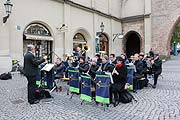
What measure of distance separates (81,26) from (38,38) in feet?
16.5

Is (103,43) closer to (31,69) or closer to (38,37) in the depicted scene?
(38,37)

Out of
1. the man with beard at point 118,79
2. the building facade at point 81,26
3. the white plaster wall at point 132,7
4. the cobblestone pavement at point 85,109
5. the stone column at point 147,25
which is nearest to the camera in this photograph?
the cobblestone pavement at point 85,109

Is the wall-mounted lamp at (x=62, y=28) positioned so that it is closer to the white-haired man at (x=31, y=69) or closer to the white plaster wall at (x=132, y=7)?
the white-haired man at (x=31, y=69)

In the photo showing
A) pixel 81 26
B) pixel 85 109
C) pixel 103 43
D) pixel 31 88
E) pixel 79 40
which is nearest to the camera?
pixel 85 109

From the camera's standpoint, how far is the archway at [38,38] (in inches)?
609

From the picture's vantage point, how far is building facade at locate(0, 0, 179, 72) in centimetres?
Result: 1438

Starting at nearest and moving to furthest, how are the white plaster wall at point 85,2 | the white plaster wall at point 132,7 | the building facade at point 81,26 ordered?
the building facade at point 81,26, the white plaster wall at point 85,2, the white plaster wall at point 132,7

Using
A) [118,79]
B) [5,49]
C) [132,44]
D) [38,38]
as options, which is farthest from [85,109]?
[132,44]

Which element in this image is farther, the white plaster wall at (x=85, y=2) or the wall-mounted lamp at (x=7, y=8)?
the white plaster wall at (x=85, y=2)

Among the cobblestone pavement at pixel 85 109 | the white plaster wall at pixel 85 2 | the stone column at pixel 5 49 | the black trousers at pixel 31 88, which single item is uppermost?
the white plaster wall at pixel 85 2

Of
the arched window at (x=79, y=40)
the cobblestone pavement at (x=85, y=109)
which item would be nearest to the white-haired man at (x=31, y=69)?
the cobblestone pavement at (x=85, y=109)

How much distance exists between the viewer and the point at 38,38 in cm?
1594

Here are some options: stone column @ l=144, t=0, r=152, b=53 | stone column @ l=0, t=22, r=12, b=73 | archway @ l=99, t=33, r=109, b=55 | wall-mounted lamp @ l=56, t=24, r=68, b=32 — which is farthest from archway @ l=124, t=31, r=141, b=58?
stone column @ l=0, t=22, r=12, b=73

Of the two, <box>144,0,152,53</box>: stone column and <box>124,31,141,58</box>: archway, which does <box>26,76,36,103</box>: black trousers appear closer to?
<box>144,0,152,53</box>: stone column
